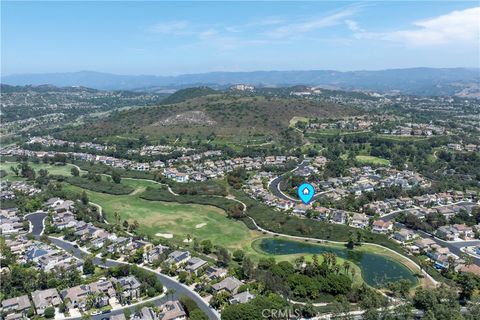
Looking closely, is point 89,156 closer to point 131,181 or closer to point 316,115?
point 131,181

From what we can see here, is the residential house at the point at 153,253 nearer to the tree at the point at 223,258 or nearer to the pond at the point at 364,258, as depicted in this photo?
the tree at the point at 223,258

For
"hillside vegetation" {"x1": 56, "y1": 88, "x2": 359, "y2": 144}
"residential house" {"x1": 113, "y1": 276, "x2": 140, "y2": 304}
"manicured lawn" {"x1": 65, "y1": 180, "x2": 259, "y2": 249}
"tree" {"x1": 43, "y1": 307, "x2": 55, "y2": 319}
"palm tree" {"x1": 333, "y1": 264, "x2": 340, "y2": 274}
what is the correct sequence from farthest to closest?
"hillside vegetation" {"x1": 56, "y1": 88, "x2": 359, "y2": 144} → "manicured lawn" {"x1": 65, "y1": 180, "x2": 259, "y2": 249} → "palm tree" {"x1": 333, "y1": 264, "x2": 340, "y2": 274} → "residential house" {"x1": 113, "y1": 276, "x2": 140, "y2": 304} → "tree" {"x1": 43, "y1": 307, "x2": 55, "y2": 319}

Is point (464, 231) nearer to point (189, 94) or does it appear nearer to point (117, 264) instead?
point (117, 264)

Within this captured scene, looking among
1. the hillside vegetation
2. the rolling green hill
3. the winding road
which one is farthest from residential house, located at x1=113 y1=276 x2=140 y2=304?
the rolling green hill

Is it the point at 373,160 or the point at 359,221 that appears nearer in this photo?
the point at 359,221

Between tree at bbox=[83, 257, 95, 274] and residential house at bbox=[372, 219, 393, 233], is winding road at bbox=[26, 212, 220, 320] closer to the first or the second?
tree at bbox=[83, 257, 95, 274]

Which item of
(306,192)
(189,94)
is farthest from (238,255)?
(189,94)
